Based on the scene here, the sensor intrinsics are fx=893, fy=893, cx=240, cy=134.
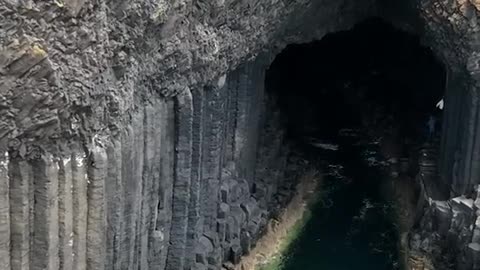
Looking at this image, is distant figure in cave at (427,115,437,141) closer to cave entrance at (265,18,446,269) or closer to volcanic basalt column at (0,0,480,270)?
cave entrance at (265,18,446,269)

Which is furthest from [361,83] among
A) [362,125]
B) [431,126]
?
[431,126]

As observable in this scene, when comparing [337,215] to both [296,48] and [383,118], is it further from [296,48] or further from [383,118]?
[296,48]

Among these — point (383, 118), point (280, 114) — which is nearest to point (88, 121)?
point (280, 114)

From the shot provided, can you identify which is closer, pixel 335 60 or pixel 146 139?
pixel 146 139

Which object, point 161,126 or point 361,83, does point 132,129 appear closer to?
point 161,126

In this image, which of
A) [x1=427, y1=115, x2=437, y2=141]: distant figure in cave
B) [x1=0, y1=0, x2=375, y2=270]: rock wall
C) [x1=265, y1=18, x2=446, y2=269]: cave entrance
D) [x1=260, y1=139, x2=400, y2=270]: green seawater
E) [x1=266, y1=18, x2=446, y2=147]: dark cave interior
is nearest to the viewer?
[x1=0, y1=0, x2=375, y2=270]: rock wall

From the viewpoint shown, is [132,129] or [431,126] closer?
[132,129]

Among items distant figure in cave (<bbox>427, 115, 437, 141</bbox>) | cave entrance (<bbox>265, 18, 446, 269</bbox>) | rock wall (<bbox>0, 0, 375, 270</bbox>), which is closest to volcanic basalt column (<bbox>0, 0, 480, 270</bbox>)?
rock wall (<bbox>0, 0, 375, 270</bbox>)
